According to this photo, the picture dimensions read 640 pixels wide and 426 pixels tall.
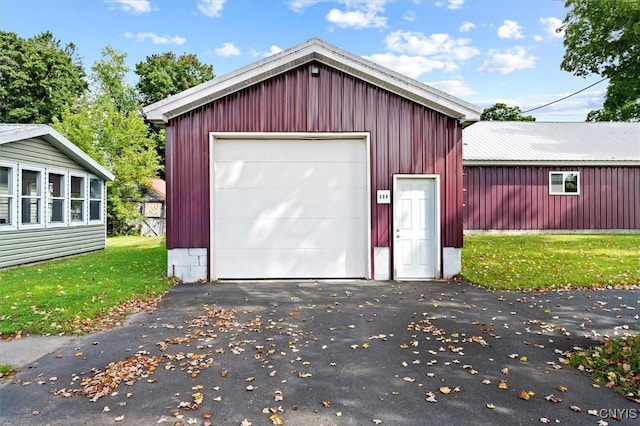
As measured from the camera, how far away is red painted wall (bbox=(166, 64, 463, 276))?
8.09 meters

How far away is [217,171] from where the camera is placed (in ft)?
27.4

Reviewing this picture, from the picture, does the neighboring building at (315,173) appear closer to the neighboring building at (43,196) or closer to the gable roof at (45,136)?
the gable roof at (45,136)

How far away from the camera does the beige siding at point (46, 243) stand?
32.4 ft

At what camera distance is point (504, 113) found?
40.2m

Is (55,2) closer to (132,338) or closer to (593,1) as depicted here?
(132,338)

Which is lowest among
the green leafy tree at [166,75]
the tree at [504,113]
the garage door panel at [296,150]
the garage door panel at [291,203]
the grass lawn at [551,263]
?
the grass lawn at [551,263]

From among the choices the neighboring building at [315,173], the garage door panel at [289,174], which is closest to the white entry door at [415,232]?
the neighboring building at [315,173]

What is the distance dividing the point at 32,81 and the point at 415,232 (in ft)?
124

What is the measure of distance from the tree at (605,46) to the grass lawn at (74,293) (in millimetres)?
16904

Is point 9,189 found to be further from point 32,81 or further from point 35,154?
point 32,81

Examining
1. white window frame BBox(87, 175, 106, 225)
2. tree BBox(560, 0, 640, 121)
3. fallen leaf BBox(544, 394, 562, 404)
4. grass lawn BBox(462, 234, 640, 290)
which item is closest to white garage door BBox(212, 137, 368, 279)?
grass lawn BBox(462, 234, 640, 290)

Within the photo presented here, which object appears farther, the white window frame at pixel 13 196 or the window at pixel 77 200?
the window at pixel 77 200

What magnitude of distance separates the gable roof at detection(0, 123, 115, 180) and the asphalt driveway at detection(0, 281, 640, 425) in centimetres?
688

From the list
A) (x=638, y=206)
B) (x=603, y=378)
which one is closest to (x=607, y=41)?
(x=638, y=206)
